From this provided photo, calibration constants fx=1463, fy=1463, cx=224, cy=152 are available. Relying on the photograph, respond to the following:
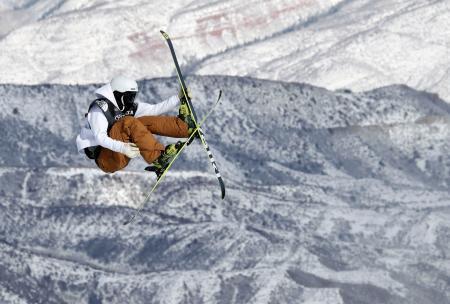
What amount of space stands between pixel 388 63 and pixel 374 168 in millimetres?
49750

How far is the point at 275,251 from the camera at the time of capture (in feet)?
255

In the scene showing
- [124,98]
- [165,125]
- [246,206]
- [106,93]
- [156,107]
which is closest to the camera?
[106,93]

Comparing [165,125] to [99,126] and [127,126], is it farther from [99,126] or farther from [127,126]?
[99,126]

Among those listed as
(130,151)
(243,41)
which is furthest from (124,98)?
(243,41)

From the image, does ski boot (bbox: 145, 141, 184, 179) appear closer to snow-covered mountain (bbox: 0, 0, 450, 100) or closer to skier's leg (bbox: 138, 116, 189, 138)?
skier's leg (bbox: 138, 116, 189, 138)

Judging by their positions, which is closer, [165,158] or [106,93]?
[106,93]

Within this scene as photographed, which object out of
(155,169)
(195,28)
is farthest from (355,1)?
(155,169)

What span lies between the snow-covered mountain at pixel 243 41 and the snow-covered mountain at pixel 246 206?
100 feet

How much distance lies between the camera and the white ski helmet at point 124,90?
2300cm

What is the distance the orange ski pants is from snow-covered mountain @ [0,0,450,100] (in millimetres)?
111762

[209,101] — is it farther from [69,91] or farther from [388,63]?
[388,63]

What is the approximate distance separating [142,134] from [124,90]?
89 centimetres

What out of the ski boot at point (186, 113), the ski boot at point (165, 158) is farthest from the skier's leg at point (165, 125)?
the ski boot at point (165, 158)

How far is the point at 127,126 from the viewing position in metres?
23.6
